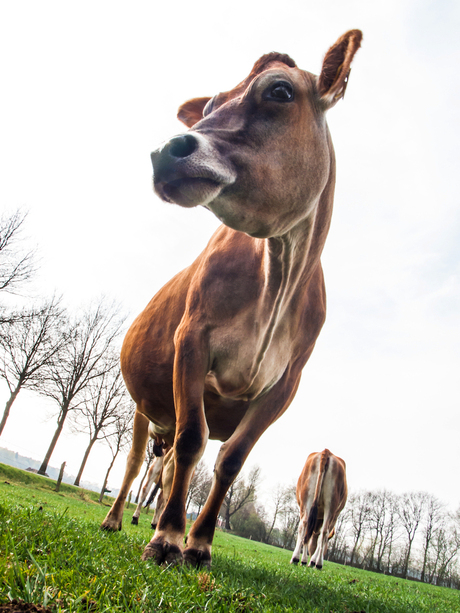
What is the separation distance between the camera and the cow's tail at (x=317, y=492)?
366 inches

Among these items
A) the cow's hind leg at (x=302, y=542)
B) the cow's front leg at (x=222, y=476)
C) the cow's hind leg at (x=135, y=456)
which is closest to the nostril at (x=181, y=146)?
the cow's front leg at (x=222, y=476)

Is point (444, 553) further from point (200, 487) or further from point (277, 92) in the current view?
point (277, 92)

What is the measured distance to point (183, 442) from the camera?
2729 mm

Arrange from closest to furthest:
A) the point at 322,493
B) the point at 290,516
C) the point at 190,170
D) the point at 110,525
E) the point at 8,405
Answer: the point at 190,170 → the point at 110,525 → the point at 322,493 → the point at 8,405 → the point at 290,516

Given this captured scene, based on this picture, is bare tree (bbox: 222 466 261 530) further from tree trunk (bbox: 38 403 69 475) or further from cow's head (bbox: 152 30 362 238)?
cow's head (bbox: 152 30 362 238)

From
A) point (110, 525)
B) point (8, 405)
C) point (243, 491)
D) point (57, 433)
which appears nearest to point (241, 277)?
point (110, 525)

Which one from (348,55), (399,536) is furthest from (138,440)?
(399,536)

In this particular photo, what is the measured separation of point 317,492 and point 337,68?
32.9 feet

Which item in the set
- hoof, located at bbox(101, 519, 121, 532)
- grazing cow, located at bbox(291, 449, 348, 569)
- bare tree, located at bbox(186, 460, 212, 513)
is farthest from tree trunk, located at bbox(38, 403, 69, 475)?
bare tree, located at bbox(186, 460, 212, 513)

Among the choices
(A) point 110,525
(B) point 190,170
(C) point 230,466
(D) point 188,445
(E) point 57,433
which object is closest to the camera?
(B) point 190,170

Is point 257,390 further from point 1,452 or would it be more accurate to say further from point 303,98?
point 1,452

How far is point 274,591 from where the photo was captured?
2.44 m

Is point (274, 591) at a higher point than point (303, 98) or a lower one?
lower

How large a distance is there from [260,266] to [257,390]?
101 cm
